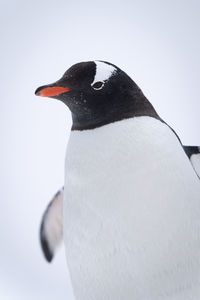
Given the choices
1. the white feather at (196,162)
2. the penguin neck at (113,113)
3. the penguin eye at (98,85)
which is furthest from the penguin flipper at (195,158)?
the penguin eye at (98,85)

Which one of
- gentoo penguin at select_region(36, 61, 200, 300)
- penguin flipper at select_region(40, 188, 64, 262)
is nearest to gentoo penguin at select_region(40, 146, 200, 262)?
penguin flipper at select_region(40, 188, 64, 262)

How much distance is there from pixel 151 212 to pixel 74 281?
234 mm

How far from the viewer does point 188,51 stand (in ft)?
4.17

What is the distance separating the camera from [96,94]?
802 millimetres

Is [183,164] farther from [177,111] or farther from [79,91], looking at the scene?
[177,111]

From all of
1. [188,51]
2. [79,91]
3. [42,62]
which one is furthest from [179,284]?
[42,62]

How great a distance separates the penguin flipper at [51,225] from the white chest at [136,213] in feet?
0.89

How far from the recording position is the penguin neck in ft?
2.64

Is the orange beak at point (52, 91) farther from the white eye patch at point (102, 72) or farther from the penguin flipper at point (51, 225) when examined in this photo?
the penguin flipper at point (51, 225)

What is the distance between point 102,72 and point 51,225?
1.52 feet

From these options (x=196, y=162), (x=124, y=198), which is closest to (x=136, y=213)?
(x=124, y=198)

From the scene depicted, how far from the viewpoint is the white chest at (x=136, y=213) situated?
0.75 metres

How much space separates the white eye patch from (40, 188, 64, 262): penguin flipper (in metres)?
0.38

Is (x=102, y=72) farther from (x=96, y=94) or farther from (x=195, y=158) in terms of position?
(x=195, y=158)
